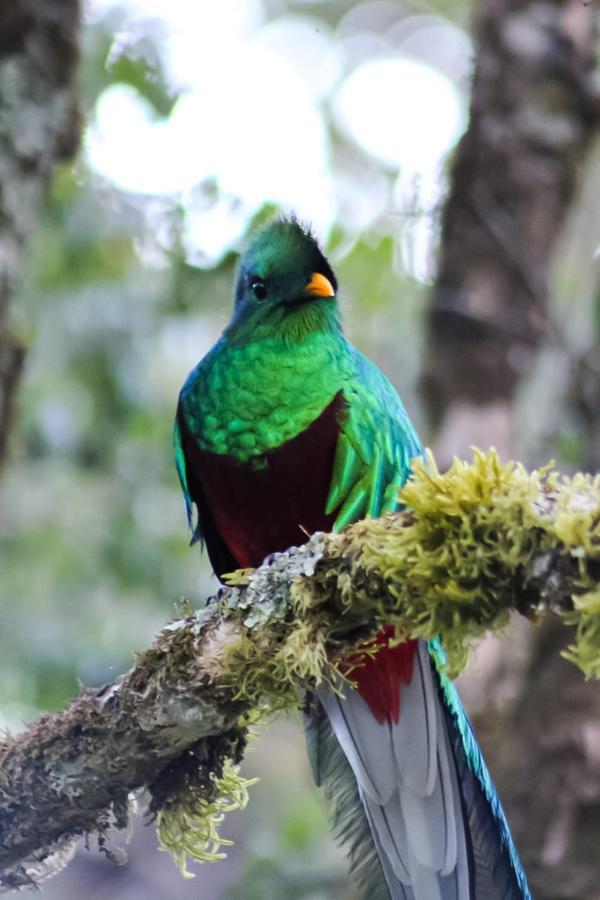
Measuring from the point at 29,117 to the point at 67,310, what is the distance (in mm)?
1411

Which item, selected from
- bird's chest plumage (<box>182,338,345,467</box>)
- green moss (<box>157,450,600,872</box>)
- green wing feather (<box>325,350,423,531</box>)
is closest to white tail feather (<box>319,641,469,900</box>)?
green wing feather (<box>325,350,423,531</box>)

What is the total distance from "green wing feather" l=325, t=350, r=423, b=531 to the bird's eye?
19.9 inches

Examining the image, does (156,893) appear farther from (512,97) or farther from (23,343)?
(512,97)

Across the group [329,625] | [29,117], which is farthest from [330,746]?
[29,117]

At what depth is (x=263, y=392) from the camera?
10.5ft

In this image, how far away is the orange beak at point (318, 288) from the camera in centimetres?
335

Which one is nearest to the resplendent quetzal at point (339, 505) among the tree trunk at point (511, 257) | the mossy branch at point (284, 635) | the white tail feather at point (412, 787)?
the white tail feather at point (412, 787)

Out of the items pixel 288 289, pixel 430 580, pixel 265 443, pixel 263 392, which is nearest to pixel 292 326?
pixel 288 289

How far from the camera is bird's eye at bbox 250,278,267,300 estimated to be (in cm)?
344

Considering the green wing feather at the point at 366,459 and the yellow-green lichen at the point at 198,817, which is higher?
the green wing feather at the point at 366,459

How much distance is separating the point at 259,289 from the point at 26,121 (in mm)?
898

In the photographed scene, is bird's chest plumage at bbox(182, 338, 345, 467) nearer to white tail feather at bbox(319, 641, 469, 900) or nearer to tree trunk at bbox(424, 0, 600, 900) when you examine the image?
white tail feather at bbox(319, 641, 469, 900)

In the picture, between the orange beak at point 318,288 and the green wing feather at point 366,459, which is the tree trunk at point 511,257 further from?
the green wing feather at point 366,459

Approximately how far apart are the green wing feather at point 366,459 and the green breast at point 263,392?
0.32 ft
